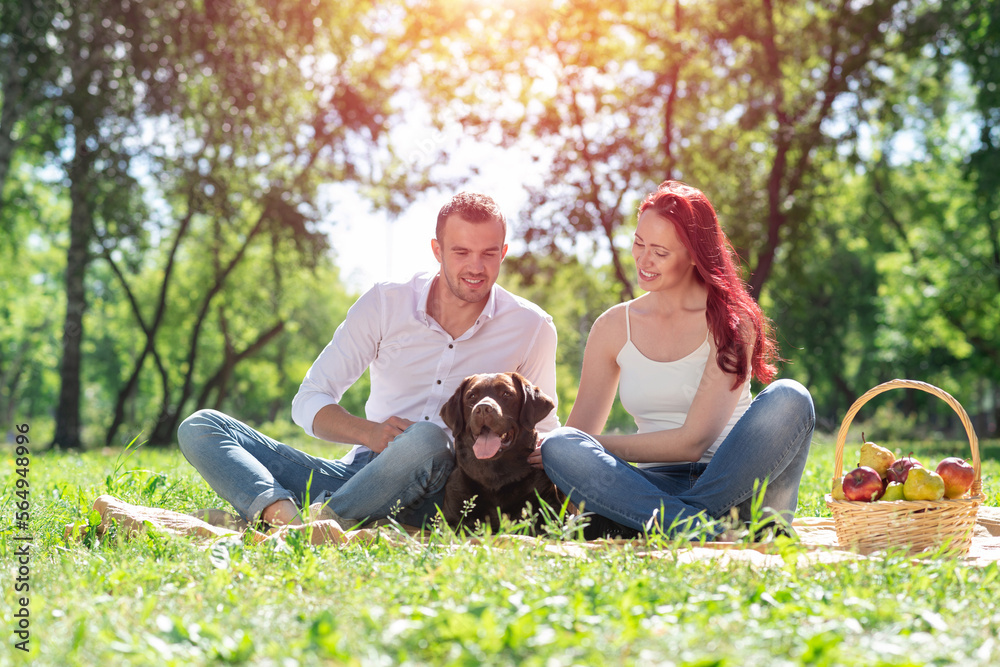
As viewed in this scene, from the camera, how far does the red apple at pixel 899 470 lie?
374 cm

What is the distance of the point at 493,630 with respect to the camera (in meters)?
1.97

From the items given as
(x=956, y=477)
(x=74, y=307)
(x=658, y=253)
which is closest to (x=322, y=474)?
(x=658, y=253)

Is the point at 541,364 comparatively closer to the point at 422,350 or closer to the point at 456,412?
the point at 422,350

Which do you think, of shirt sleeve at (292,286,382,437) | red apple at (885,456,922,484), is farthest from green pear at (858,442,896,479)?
shirt sleeve at (292,286,382,437)

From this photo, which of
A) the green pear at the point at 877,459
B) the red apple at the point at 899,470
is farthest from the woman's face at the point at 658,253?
the red apple at the point at 899,470

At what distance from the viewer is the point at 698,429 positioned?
405cm

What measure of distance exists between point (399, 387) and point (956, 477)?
293cm

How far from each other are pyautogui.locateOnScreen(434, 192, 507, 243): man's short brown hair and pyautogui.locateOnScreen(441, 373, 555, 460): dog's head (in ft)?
3.04

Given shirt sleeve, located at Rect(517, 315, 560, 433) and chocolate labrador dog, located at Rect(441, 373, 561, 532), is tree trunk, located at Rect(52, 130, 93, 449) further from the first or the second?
chocolate labrador dog, located at Rect(441, 373, 561, 532)

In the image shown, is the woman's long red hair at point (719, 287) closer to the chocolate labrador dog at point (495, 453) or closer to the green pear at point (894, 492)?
the green pear at point (894, 492)

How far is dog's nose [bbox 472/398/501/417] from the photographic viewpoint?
3.76 metres

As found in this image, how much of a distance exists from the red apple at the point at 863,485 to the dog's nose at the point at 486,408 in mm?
1644

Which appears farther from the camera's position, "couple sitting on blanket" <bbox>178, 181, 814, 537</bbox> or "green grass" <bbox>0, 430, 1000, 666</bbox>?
"couple sitting on blanket" <bbox>178, 181, 814, 537</bbox>

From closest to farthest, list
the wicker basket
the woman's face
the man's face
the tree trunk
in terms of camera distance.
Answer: the wicker basket < the woman's face < the man's face < the tree trunk
